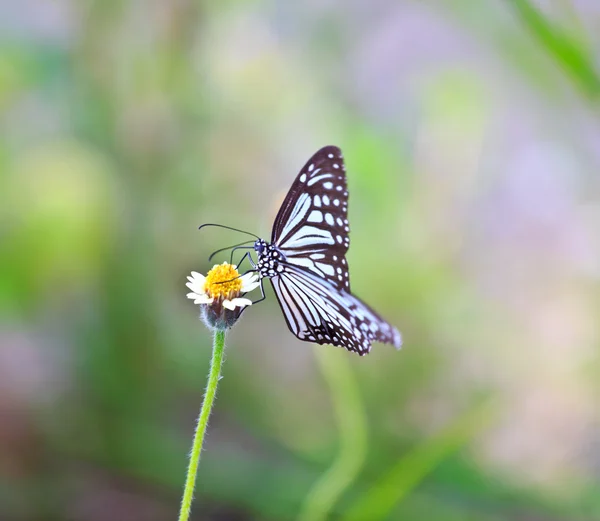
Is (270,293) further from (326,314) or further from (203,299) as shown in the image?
(203,299)

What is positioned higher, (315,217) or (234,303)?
(315,217)

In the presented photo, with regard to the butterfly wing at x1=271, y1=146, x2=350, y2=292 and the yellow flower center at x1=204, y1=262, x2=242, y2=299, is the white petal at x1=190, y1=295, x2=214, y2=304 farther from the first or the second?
the butterfly wing at x1=271, y1=146, x2=350, y2=292

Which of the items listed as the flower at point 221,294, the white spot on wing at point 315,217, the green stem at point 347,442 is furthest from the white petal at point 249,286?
the green stem at point 347,442

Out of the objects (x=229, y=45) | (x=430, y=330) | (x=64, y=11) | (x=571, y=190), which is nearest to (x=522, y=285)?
(x=571, y=190)

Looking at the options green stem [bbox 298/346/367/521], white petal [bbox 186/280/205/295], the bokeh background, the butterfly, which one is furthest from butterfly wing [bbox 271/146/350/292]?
the bokeh background

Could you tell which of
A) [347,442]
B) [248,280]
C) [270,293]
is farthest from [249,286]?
[270,293]

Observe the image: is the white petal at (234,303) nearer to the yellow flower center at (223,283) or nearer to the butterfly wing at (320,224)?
the yellow flower center at (223,283)
